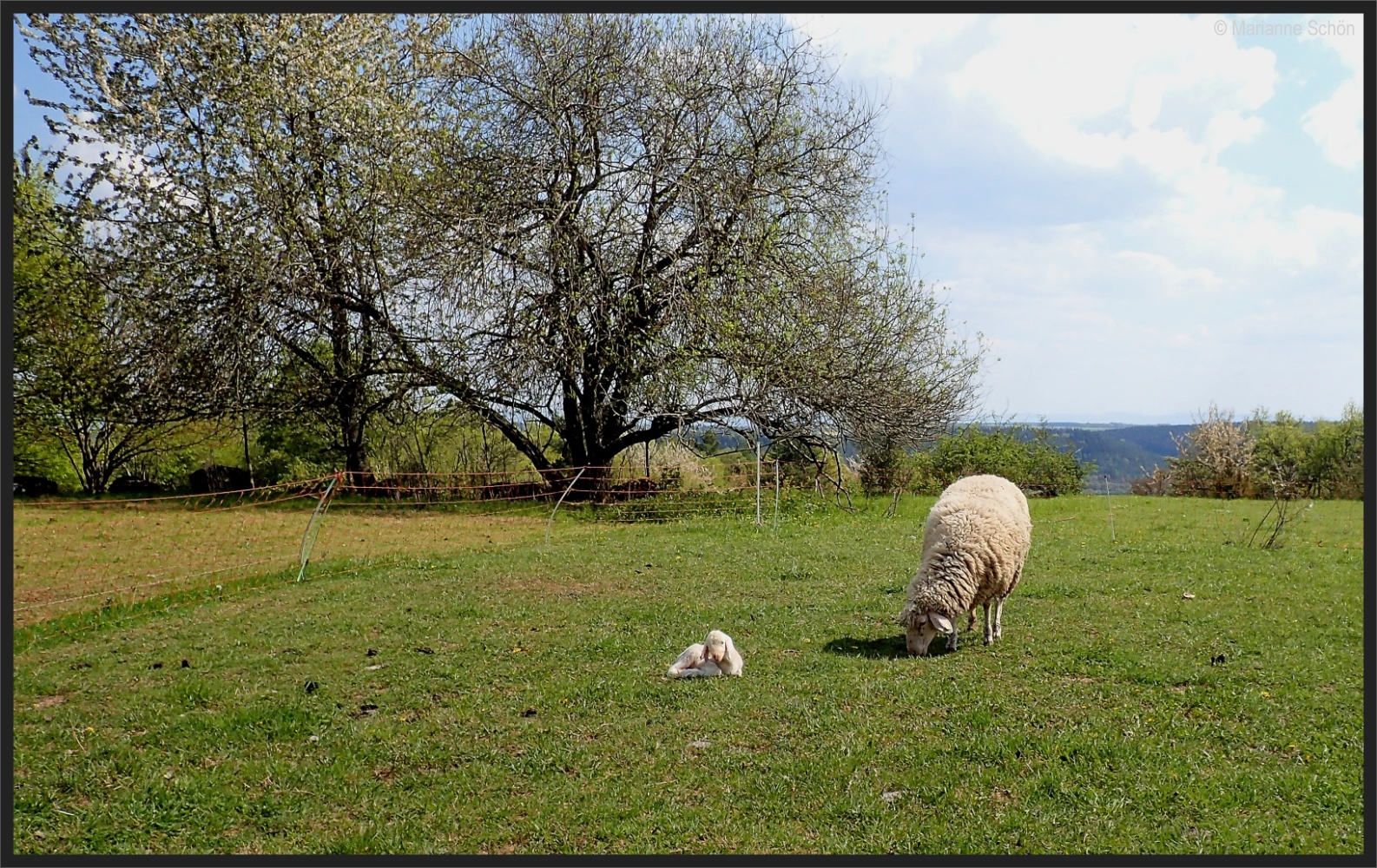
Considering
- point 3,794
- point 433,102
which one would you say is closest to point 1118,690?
point 3,794

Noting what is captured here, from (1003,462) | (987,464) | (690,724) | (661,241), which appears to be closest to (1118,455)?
(1003,462)

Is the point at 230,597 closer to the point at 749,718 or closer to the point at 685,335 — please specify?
the point at 749,718

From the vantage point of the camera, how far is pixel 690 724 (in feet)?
20.7

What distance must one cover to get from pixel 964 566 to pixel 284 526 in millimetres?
13686

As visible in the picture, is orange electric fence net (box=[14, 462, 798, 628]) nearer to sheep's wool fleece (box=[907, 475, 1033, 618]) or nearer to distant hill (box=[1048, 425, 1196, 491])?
sheep's wool fleece (box=[907, 475, 1033, 618])

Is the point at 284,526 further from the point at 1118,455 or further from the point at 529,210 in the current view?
the point at 1118,455

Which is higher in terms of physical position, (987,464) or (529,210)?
(529,210)

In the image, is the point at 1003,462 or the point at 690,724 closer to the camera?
the point at 690,724

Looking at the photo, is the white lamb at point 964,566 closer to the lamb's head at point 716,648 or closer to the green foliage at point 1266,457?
the lamb's head at point 716,648

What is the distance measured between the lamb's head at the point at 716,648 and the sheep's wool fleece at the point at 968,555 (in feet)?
5.68

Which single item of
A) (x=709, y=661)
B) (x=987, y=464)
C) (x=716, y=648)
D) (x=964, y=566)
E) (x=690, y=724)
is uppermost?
(x=987, y=464)

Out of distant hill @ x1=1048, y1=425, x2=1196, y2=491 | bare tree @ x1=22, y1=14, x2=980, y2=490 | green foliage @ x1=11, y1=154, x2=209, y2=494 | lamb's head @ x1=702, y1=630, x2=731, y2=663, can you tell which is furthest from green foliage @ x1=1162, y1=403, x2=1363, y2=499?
green foliage @ x1=11, y1=154, x2=209, y2=494

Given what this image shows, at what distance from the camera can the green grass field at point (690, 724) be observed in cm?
491

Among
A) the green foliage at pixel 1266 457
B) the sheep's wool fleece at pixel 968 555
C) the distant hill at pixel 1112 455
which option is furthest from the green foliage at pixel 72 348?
the green foliage at pixel 1266 457
